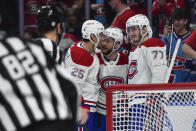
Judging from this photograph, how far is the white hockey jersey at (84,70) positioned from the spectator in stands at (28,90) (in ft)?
8.23

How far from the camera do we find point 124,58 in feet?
16.4

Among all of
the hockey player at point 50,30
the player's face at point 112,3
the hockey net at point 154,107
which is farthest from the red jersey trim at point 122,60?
the hockey player at point 50,30

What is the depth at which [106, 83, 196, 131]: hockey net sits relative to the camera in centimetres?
378

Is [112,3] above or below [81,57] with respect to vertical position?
above

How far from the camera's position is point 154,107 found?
3828 mm

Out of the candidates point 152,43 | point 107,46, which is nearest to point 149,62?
point 152,43

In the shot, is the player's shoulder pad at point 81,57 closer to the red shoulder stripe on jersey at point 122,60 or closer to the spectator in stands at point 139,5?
the red shoulder stripe on jersey at point 122,60

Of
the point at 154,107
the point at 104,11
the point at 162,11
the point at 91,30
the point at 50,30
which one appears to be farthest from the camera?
the point at 104,11

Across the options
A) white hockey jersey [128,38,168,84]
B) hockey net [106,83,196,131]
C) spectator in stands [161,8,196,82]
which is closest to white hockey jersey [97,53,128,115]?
white hockey jersey [128,38,168,84]

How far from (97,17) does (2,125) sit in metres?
4.02

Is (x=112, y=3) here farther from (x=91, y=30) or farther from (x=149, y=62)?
(x=149, y=62)

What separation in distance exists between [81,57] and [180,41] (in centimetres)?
104

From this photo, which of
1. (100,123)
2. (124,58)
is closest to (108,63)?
(124,58)

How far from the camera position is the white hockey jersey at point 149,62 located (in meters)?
4.43
